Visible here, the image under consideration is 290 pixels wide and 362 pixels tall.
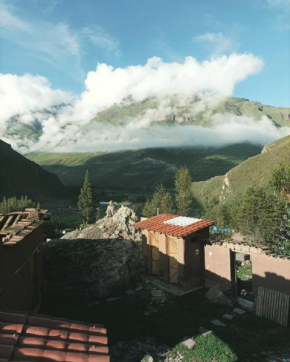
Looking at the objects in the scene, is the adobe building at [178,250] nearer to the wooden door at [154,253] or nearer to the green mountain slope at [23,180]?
the wooden door at [154,253]

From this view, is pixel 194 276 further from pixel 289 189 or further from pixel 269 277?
pixel 289 189

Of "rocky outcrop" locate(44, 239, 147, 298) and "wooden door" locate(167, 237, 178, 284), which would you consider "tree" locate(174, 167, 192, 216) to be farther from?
"wooden door" locate(167, 237, 178, 284)

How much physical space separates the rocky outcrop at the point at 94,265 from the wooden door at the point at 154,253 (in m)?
0.69

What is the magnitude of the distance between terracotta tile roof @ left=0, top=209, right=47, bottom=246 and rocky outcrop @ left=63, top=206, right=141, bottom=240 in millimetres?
9172

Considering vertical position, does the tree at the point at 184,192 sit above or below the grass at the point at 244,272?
above

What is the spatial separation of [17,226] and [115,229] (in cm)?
1407

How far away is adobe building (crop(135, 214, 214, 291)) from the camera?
1814cm

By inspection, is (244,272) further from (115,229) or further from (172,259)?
(115,229)

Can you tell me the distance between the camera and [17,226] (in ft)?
39.8

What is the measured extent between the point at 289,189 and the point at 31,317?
2797cm

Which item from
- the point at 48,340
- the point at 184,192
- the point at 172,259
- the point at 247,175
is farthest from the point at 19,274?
the point at 247,175

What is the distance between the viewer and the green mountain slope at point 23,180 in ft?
432

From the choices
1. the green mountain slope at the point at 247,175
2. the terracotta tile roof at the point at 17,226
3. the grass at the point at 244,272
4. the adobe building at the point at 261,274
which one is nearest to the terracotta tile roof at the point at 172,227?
the adobe building at the point at 261,274

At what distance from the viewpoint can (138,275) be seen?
20.1 metres
